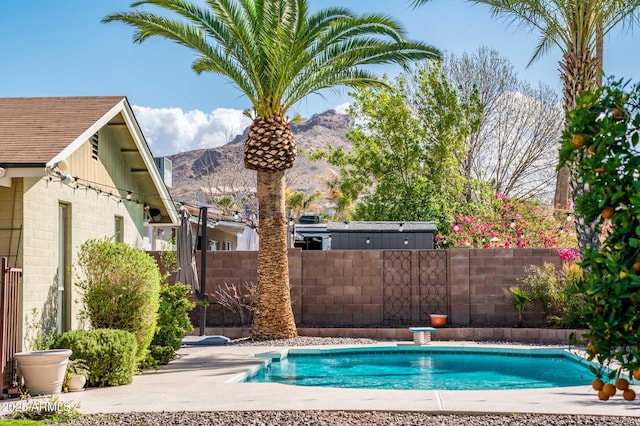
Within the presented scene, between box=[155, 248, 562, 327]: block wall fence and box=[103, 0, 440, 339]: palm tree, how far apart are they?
2.22m

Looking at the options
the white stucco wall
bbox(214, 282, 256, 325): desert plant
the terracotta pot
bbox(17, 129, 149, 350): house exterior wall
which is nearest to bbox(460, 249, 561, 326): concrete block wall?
bbox(214, 282, 256, 325): desert plant

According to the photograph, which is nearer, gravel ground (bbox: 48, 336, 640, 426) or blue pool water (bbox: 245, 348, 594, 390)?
gravel ground (bbox: 48, 336, 640, 426)

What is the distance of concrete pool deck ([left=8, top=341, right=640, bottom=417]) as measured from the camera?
8.73 m

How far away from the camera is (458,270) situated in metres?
18.9

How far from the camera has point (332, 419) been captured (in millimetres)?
8172

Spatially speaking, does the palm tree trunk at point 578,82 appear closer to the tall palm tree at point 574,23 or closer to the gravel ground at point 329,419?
the tall palm tree at point 574,23

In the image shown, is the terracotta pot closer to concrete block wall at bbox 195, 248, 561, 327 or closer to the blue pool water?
the blue pool water

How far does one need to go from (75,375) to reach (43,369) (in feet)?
1.93

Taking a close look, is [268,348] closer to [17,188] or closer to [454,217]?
[17,188]

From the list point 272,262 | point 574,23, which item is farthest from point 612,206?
point 272,262

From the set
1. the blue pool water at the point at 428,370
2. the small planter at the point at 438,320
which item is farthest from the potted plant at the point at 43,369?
the small planter at the point at 438,320

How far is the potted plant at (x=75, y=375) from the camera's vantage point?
10.3 m

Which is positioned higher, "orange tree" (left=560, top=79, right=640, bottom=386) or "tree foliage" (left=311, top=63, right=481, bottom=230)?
"tree foliage" (left=311, top=63, right=481, bottom=230)

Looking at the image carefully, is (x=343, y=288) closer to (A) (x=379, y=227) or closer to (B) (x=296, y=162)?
(A) (x=379, y=227)
